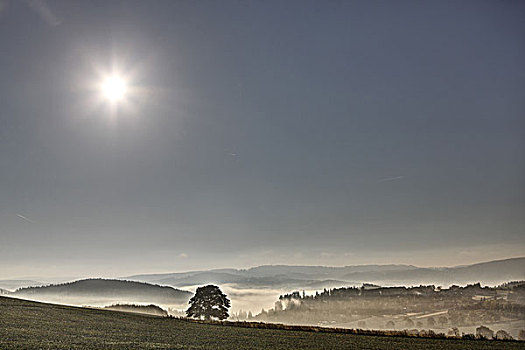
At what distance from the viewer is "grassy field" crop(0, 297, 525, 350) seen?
96.3ft

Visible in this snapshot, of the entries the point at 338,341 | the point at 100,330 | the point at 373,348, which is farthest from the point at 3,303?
the point at 373,348

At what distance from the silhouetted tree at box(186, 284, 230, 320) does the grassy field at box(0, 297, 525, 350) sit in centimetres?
1288

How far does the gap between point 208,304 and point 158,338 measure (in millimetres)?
24363

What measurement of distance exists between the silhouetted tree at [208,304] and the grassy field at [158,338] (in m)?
12.9

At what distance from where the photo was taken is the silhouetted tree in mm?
57375

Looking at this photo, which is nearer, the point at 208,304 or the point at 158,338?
the point at 158,338

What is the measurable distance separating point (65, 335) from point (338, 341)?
20.9m

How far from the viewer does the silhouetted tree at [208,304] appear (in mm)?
57375

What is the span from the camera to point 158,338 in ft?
111

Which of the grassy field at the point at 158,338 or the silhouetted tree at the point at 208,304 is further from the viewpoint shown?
the silhouetted tree at the point at 208,304

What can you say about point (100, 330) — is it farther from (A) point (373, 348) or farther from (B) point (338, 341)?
(A) point (373, 348)

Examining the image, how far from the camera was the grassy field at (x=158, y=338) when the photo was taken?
1156 inches

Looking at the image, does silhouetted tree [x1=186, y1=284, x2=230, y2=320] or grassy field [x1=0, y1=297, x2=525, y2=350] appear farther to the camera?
silhouetted tree [x1=186, y1=284, x2=230, y2=320]

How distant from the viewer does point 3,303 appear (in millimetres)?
51594
